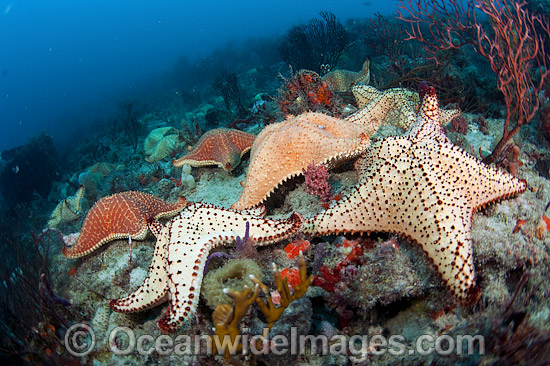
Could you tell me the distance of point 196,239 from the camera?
2895 mm

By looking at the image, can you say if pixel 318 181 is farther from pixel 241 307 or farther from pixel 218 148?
pixel 218 148

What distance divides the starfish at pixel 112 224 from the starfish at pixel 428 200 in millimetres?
2612

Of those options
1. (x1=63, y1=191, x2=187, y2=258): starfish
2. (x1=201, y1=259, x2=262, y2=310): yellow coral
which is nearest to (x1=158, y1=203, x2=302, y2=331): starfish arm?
(x1=201, y1=259, x2=262, y2=310): yellow coral

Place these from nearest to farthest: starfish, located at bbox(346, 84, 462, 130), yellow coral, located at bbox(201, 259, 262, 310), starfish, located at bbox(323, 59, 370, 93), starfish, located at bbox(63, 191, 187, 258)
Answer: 1. yellow coral, located at bbox(201, 259, 262, 310)
2. starfish, located at bbox(63, 191, 187, 258)
3. starfish, located at bbox(346, 84, 462, 130)
4. starfish, located at bbox(323, 59, 370, 93)

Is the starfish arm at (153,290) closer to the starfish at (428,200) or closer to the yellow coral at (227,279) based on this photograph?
the yellow coral at (227,279)

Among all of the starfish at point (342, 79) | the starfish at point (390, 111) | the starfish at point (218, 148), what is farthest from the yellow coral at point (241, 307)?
the starfish at point (342, 79)

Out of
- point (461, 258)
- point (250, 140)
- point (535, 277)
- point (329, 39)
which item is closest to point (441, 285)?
point (461, 258)

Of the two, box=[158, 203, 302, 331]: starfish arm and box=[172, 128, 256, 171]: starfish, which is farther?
box=[172, 128, 256, 171]: starfish

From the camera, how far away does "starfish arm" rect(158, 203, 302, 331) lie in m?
2.60

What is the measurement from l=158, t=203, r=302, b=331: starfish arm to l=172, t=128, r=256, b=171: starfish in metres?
2.75

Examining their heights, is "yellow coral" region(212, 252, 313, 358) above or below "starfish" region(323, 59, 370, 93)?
above

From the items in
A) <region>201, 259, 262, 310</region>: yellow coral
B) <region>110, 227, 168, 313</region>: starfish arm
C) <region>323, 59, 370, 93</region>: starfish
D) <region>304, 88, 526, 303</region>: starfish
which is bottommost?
<region>323, 59, 370, 93</region>: starfish

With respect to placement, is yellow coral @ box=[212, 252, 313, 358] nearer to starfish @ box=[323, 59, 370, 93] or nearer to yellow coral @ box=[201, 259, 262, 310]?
yellow coral @ box=[201, 259, 262, 310]

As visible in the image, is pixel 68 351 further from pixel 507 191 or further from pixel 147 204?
pixel 507 191
